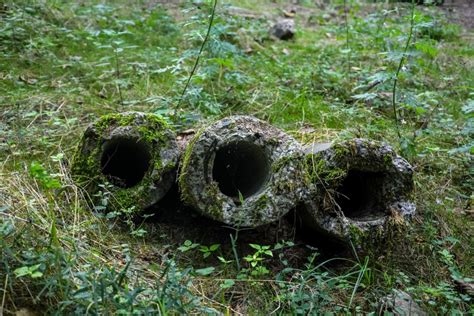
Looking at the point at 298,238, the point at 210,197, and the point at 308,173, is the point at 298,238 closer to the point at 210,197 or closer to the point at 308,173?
the point at 308,173

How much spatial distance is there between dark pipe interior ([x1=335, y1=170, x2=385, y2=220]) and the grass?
22 centimetres

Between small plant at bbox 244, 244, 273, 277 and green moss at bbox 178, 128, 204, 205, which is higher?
green moss at bbox 178, 128, 204, 205

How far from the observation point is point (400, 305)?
103 inches

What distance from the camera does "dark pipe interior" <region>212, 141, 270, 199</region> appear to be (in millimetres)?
2924

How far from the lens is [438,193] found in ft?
12.1

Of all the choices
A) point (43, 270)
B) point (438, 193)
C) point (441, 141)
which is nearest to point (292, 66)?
point (441, 141)

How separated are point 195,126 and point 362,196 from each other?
127 centimetres

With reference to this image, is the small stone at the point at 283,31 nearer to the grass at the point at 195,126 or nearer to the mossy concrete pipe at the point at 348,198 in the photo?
the grass at the point at 195,126

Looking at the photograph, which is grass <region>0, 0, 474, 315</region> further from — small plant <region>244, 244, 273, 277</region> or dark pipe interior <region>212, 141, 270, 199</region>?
dark pipe interior <region>212, 141, 270, 199</region>

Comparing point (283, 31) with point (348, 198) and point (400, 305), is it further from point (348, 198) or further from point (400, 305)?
point (400, 305)

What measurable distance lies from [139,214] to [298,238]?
98 cm

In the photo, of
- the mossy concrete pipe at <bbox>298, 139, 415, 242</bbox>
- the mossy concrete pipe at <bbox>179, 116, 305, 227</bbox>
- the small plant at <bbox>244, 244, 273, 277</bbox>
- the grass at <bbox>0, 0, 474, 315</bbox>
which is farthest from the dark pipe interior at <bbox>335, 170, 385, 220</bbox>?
the small plant at <bbox>244, 244, 273, 277</bbox>

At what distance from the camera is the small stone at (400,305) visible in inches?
102

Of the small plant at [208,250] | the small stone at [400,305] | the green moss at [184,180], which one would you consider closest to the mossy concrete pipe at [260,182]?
the green moss at [184,180]
